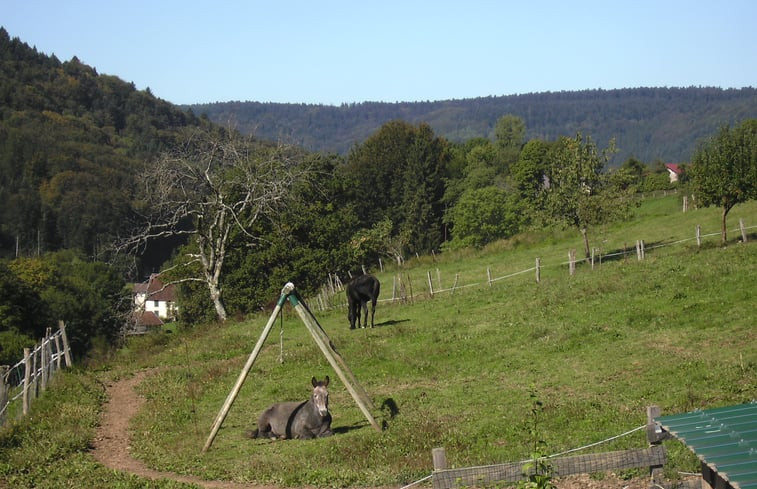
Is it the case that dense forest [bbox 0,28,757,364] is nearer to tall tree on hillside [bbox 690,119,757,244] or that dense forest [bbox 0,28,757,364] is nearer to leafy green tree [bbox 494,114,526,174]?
leafy green tree [bbox 494,114,526,174]

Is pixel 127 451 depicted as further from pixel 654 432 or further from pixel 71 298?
pixel 71 298

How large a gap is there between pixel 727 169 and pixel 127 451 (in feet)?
113

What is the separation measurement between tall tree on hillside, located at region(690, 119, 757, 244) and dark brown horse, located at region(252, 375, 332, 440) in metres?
30.3

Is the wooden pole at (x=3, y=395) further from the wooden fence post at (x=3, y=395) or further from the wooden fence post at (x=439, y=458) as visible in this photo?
the wooden fence post at (x=439, y=458)

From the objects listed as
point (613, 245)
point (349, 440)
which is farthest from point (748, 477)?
point (613, 245)

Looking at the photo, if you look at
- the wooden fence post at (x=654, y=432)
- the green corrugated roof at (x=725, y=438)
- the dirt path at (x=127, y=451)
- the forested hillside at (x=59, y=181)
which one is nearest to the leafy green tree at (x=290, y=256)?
the dirt path at (x=127, y=451)

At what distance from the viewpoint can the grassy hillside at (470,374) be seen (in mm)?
16094

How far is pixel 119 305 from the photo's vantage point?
144 ft

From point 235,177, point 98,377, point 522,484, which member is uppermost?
point 235,177

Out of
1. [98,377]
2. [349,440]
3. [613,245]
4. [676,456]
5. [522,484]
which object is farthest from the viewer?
[613,245]

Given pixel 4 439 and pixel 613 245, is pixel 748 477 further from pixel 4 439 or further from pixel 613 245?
pixel 613 245

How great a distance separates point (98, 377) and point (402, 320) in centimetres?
1203

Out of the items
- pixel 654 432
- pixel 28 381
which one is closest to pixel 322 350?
pixel 28 381

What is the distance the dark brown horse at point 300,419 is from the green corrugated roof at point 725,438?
27.5 feet
